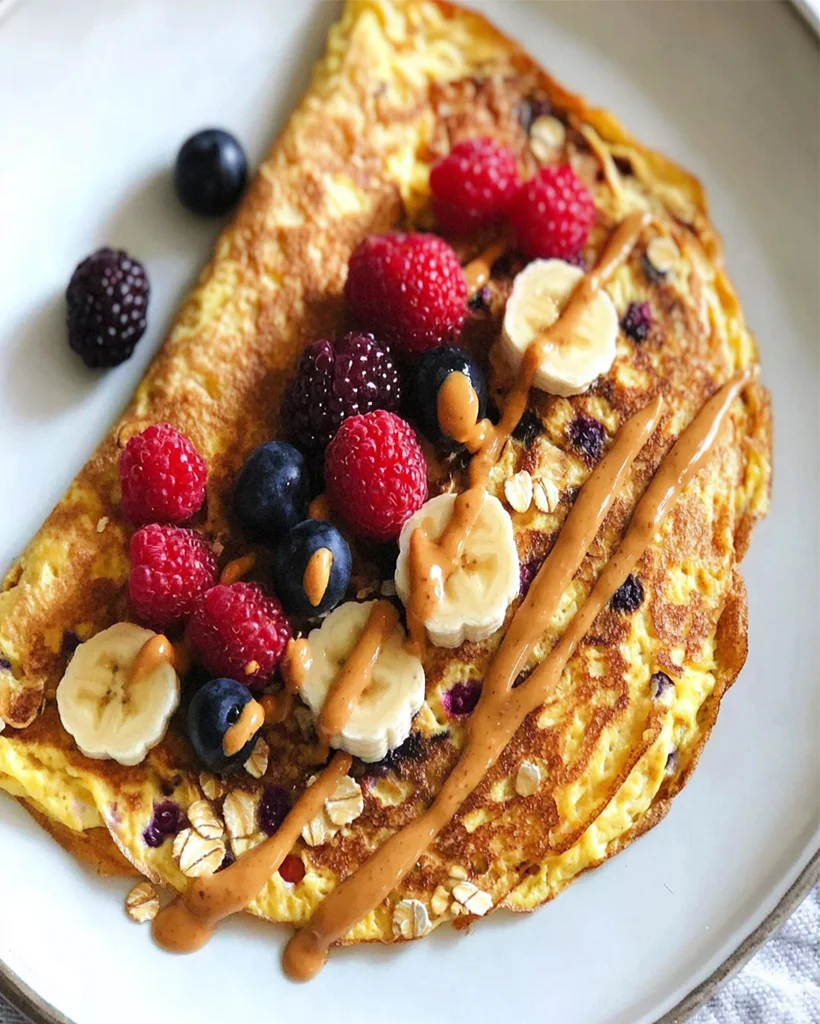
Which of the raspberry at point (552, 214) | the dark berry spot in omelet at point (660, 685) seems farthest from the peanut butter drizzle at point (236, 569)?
the raspberry at point (552, 214)

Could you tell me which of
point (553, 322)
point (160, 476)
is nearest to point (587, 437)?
point (553, 322)

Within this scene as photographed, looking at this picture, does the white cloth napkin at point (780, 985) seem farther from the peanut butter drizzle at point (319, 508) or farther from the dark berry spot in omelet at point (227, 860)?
the peanut butter drizzle at point (319, 508)

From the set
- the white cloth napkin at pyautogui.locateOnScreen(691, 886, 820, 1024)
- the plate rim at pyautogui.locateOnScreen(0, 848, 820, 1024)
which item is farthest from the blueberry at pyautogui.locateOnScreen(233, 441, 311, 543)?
the white cloth napkin at pyautogui.locateOnScreen(691, 886, 820, 1024)

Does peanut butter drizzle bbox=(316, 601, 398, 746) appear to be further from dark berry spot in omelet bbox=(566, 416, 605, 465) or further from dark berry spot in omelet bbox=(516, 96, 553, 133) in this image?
dark berry spot in omelet bbox=(516, 96, 553, 133)

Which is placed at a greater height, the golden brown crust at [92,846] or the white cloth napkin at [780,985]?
the white cloth napkin at [780,985]

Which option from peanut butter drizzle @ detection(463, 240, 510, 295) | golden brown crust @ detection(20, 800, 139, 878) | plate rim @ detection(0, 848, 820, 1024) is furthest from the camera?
peanut butter drizzle @ detection(463, 240, 510, 295)

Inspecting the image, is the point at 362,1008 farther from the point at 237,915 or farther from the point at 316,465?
the point at 316,465
